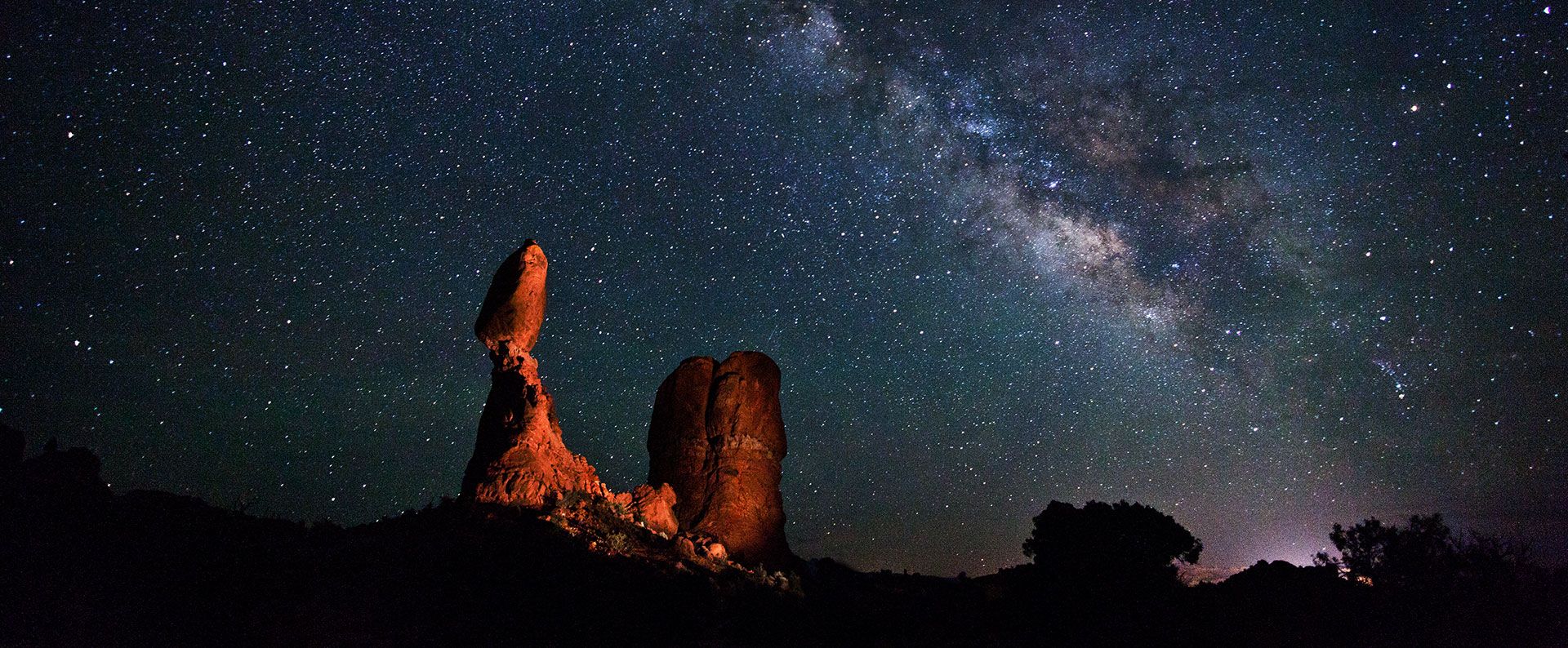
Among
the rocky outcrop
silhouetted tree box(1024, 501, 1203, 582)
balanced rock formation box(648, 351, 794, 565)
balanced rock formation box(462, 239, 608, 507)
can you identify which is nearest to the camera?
balanced rock formation box(462, 239, 608, 507)

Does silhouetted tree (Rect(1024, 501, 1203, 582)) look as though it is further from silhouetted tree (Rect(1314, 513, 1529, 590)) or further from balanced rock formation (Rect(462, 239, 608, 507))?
balanced rock formation (Rect(462, 239, 608, 507))

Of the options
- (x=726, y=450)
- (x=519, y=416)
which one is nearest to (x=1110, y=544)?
(x=726, y=450)

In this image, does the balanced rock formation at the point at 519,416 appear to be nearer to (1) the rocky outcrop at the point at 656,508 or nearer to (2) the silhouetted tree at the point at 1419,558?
(1) the rocky outcrop at the point at 656,508

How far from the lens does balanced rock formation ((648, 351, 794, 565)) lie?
29.2m

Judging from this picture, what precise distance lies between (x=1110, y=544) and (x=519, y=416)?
24.0 metres

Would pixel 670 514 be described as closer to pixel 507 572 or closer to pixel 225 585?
pixel 507 572

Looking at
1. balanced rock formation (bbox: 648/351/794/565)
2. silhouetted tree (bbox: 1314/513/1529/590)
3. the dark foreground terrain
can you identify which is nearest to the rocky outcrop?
the dark foreground terrain

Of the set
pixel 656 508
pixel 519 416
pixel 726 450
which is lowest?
pixel 656 508

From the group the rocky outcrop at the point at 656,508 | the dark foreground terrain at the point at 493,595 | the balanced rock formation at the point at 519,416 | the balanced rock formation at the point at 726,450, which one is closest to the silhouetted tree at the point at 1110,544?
the dark foreground terrain at the point at 493,595

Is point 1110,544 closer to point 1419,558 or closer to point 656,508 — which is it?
point 1419,558

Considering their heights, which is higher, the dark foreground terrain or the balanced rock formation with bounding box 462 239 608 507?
the balanced rock formation with bounding box 462 239 608 507

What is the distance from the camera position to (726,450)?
101 feet

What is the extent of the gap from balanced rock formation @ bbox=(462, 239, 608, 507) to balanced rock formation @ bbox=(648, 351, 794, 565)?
6698 millimetres

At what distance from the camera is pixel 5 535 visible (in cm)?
1294
